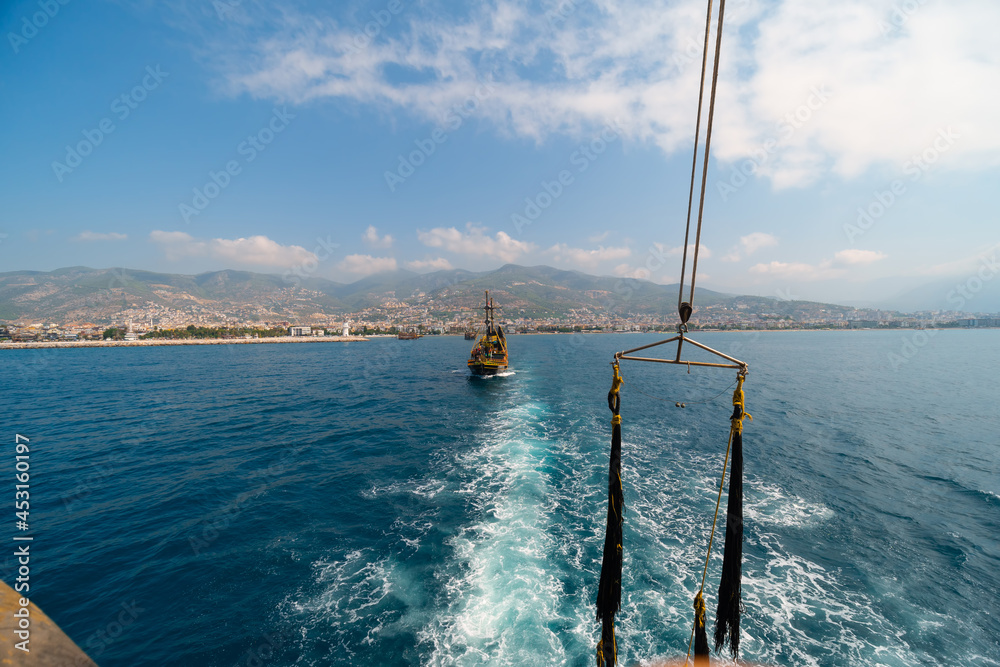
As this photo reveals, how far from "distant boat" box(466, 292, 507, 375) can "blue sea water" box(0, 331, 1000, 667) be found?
754 inches

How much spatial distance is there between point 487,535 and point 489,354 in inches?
1602

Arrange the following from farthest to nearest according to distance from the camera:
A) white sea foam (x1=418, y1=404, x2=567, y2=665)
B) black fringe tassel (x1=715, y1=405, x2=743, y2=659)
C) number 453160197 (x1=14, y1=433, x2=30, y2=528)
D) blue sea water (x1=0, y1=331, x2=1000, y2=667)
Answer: number 453160197 (x1=14, y1=433, x2=30, y2=528), blue sea water (x1=0, y1=331, x2=1000, y2=667), white sea foam (x1=418, y1=404, x2=567, y2=665), black fringe tassel (x1=715, y1=405, x2=743, y2=659)

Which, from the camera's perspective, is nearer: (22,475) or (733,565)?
(733,565)

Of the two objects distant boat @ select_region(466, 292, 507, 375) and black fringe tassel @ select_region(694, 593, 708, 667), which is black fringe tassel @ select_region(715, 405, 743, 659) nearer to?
black fringe tassel @ select_region(694, 593, 708, 667)

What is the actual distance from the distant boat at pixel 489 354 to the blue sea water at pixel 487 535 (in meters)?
19.2

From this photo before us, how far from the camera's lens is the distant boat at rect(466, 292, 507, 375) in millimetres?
53603

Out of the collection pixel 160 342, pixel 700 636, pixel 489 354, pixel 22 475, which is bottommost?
pixel 160 342

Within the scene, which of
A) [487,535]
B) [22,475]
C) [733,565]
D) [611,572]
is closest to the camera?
[733,565]

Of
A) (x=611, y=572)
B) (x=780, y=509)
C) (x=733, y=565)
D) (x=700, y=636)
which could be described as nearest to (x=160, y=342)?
(x=611, y=572)

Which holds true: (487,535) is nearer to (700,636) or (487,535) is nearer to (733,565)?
(700,636)

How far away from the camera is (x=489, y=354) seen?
55250 millimetres

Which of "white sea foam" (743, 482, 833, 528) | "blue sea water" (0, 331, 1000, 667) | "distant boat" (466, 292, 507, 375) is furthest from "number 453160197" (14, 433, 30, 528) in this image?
"distant boat" (466, 292, 507, 375)

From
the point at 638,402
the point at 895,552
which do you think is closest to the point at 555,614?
the point at 895,552

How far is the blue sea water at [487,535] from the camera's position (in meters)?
10.4
